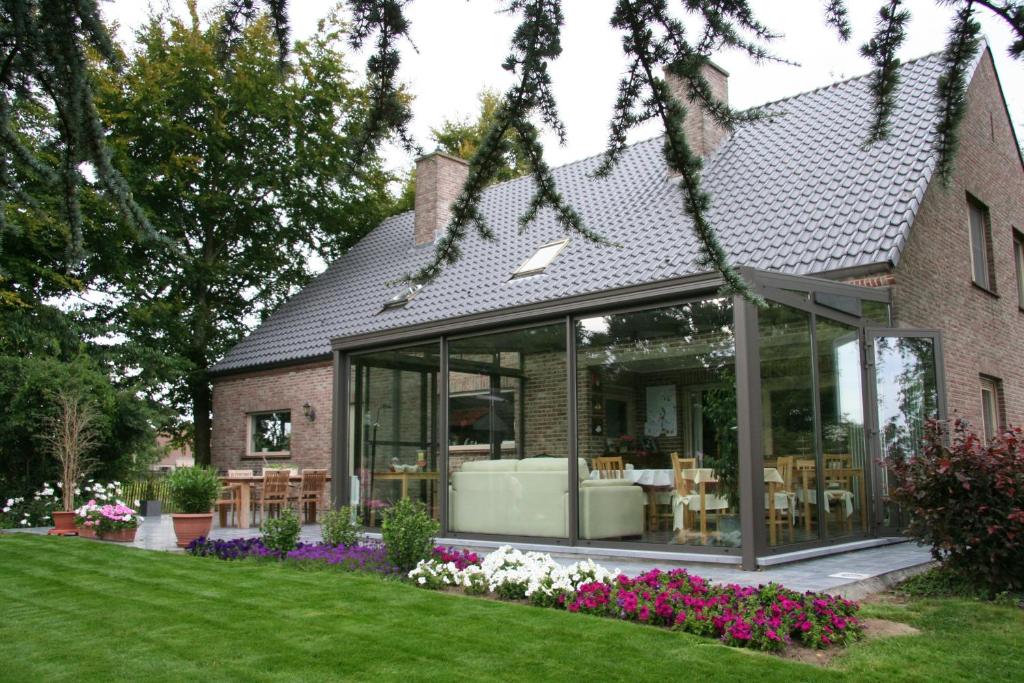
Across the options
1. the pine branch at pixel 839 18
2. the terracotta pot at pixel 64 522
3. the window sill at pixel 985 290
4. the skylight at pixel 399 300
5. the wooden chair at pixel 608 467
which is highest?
the skylight at pixel 399 300

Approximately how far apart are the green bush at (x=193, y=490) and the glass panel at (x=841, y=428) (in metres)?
7.09

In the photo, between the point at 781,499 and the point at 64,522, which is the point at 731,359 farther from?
the point at 64,522

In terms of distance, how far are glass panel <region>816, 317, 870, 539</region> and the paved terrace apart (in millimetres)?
393

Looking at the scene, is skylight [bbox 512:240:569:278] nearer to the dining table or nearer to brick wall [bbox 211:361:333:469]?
brick wall [bbox 211:361:333:469]

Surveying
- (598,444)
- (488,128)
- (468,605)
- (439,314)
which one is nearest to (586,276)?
(439,314)

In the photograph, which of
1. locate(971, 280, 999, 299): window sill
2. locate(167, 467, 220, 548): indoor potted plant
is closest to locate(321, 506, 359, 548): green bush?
locate(167, 467, 220, 548): indoor potted plant

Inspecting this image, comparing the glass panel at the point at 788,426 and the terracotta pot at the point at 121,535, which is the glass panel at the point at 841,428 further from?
the terracotta pot at the point at 121,535

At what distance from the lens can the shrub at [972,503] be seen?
228 inches

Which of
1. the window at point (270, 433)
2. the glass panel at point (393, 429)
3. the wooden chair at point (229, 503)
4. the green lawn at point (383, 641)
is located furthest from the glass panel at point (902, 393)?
the window at point (270, 433)

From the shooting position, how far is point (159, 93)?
698 inches

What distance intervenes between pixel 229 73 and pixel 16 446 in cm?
1352

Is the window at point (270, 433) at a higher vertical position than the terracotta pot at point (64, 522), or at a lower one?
higher

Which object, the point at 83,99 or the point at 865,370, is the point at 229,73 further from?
the point at 865,370

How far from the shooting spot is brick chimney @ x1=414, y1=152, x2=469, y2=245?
1711 cm
